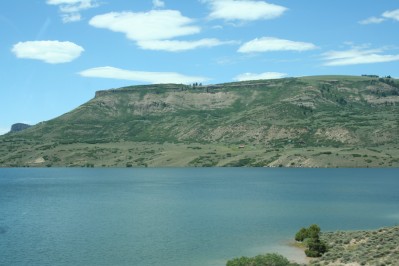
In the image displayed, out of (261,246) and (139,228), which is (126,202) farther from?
(261,246)

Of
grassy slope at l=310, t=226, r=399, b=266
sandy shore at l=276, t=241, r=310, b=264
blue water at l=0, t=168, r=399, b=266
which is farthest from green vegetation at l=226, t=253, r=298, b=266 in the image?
blue water at l=0, t=168, r=399, b=266

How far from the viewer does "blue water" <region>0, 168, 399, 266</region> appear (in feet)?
216

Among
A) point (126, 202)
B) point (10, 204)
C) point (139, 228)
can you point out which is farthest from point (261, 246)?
point (10, 204)

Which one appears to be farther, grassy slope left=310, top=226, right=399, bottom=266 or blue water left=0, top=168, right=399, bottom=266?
blue water left=0, top=168, right=399, bottom=266

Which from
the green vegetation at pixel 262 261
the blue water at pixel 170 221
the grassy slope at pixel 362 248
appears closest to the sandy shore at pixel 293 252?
the blue water at pixel 170 221

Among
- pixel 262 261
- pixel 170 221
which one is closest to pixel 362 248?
pixel 262 261

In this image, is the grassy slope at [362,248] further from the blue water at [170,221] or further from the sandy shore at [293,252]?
the blue water at [170,221]

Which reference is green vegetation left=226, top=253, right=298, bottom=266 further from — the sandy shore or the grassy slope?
the sandy shore

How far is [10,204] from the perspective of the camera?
131 meters

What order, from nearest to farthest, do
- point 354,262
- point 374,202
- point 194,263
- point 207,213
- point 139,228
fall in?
point 354,262, point 194,263, point 139,228, point 207,213, point 374,202

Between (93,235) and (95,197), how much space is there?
235 feet

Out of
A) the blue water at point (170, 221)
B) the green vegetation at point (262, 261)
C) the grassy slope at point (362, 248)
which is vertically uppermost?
the green vegetation at point (262, 261)

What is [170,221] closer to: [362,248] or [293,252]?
[293,252]

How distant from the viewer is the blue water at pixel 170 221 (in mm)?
65750
